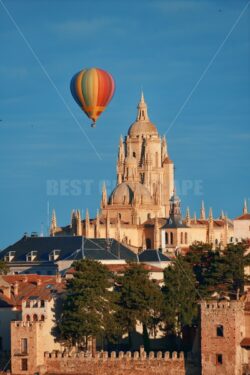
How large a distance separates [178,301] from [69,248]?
45682 millimetres

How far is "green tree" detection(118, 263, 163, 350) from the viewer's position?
353ft

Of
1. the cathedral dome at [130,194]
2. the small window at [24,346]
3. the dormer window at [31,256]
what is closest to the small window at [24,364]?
the small window at [24,346]

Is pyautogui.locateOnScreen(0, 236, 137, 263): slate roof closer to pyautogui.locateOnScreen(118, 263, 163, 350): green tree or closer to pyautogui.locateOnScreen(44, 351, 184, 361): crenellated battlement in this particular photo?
pyautogui.locateOnScreen(118, 263, 163, 350): green tree

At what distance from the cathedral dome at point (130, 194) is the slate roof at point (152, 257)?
3907 centimetres

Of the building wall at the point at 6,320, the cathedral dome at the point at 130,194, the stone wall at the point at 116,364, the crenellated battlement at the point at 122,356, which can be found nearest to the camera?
the stone wall at the point at 116,364

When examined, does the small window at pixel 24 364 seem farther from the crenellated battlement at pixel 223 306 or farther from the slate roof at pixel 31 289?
the crenellated battlement at pixel 223 306

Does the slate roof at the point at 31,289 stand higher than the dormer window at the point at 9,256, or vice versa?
the dormer window at the point at 9,256

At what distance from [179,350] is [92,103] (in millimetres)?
23635

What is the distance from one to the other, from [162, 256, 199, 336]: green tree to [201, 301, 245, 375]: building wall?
1002cm

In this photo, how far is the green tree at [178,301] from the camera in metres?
108

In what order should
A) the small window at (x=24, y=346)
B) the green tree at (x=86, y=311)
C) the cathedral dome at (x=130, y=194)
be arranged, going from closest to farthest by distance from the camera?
the small window at (x=24, y=346), the green tree at (x=86, y=311), the cathedral dome at (x=130, y=194)

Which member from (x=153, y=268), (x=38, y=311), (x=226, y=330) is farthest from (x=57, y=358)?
(x=153, y=268)

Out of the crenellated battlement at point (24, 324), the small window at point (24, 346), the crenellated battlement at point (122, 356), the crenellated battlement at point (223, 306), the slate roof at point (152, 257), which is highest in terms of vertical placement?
the slate roof at point (152, 257)

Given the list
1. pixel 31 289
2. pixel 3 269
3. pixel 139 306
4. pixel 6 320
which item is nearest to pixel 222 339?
pixel 139 306
